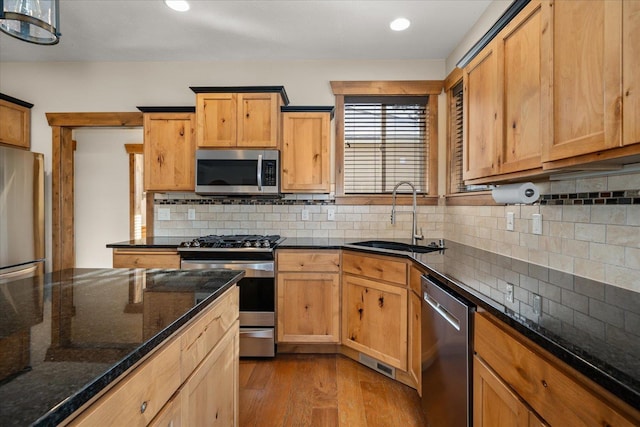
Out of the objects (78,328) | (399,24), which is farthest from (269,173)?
(78,328)

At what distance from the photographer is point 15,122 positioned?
10.5 ft

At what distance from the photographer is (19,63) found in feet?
11.0

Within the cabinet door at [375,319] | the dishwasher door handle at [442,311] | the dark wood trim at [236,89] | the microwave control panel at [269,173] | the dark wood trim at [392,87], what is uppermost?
the dark wood trim at [392,87]

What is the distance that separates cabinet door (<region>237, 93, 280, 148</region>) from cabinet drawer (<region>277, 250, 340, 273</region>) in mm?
981

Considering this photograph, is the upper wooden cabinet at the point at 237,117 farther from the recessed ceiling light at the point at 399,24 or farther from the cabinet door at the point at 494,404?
the cabinet door at the point at 494,404

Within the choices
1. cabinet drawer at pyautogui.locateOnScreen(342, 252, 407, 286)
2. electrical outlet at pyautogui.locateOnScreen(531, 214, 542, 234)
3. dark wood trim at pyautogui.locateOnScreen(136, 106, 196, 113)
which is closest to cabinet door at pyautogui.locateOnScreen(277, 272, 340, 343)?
cabinet drawer at pyautogui.locateOnScreen(342, 252, 407, 286)

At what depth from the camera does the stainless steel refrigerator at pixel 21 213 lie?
9.16 ft

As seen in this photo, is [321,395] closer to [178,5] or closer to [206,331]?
[206,331]

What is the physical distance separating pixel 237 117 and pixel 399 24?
5.07ft

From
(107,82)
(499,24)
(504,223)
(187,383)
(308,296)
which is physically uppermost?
(107,82)

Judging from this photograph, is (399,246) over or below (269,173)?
below

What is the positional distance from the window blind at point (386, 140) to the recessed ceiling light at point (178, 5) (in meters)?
1.59

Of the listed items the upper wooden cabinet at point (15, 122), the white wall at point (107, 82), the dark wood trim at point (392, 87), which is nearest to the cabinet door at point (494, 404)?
the dark wood trim at point (392, 87)

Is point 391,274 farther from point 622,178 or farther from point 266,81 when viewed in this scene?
point 266,81
